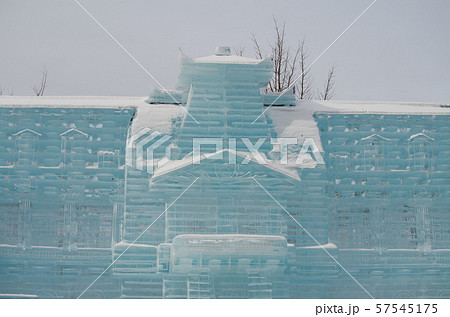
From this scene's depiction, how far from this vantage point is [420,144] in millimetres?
16438

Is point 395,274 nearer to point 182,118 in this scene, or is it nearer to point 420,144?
point 420,144

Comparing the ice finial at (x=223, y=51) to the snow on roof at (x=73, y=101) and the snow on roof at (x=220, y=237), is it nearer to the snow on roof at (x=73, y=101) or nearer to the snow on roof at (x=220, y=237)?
the snow on roof at (x=73, y=101)

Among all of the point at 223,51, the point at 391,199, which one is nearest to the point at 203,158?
the point at 223,51

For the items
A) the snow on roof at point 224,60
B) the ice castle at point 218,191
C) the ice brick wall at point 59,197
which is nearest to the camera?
the ice castle at point 218,191

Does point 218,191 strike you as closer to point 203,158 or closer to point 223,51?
point 203,158

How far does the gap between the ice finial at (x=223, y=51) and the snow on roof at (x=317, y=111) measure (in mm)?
2124

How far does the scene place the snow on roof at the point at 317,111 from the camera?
16.3 meters

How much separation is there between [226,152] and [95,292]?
17.7ft

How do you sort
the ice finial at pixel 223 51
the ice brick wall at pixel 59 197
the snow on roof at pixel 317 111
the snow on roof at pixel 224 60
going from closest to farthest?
1. the ice brick wall at pixel 59 197
2. the snow on roof at pixel 224 60
3. the snow on roof at pixel 317 111
4. the ice finial at pixel 223 51

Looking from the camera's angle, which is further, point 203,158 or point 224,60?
point 224,60

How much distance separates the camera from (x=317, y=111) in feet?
55.1

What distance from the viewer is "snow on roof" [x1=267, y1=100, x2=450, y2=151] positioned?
1630cm

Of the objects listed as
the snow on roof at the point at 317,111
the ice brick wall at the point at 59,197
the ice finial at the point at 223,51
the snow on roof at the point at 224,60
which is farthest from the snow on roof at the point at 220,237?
the ice finial at the point at 223,51

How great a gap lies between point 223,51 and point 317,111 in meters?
3.32
